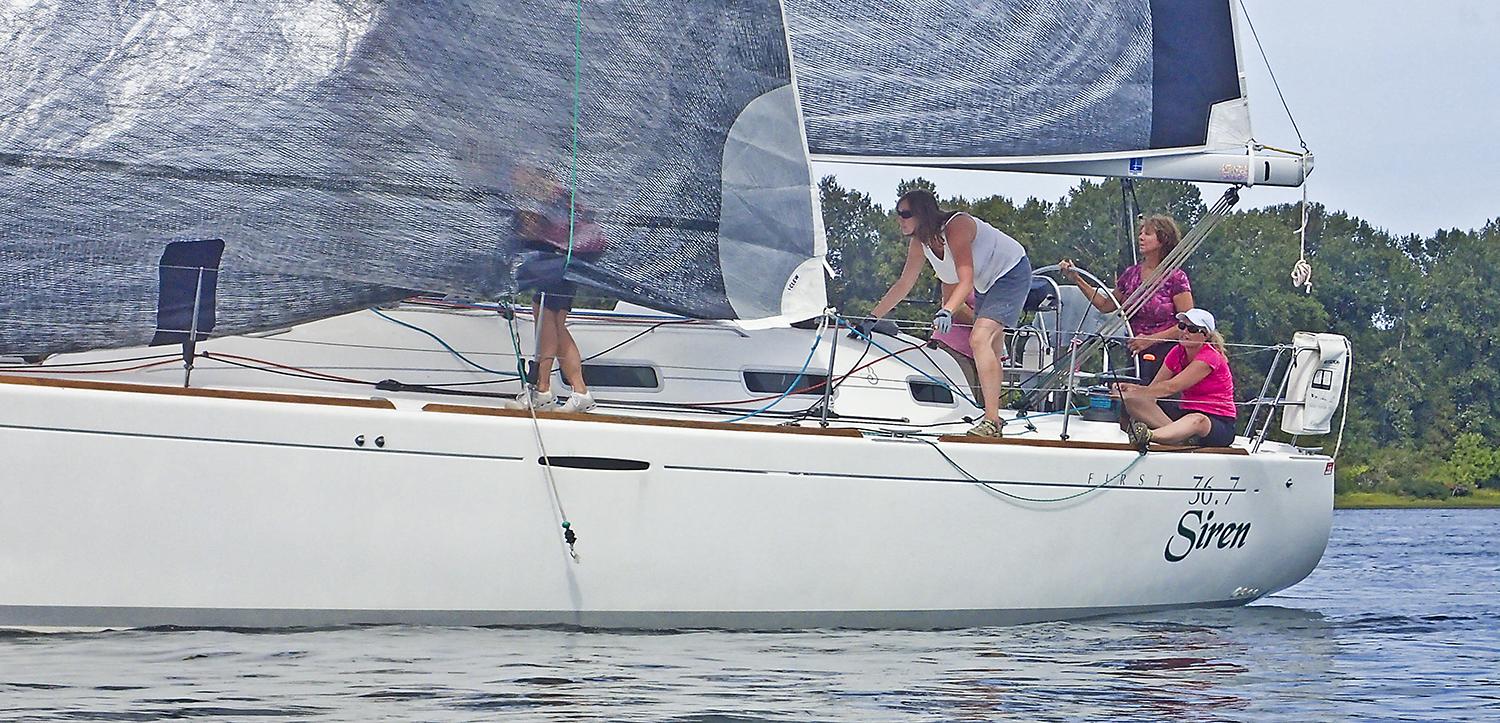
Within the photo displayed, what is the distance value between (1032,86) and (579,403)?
3.00 m

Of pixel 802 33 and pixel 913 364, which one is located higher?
pixel 802 33

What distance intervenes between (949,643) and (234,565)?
2688 mm

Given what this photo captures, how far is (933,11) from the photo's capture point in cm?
849

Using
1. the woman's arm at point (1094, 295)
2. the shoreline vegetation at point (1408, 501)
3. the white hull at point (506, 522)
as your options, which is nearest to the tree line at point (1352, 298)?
the shoreline vegetation at point (1408, 501)

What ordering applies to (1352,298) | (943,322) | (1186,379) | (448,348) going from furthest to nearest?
(1352,298)
(1186,379)
(448,348)
(943,322)

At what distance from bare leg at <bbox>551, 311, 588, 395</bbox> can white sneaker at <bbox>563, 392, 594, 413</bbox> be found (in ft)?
0.34

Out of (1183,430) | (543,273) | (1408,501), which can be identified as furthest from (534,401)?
(1408,501)

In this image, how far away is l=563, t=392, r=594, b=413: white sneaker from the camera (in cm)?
687

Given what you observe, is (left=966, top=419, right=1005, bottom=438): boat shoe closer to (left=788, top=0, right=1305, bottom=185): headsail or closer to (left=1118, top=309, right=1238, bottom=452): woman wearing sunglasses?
(left=1118, top=309, right=1238, bottom=452): woman wearing sunglasses

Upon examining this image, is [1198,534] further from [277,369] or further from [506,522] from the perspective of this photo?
[277,369]

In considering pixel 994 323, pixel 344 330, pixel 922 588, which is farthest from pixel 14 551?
pixel 994 323

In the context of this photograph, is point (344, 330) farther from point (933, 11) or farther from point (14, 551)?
point (933, 11)

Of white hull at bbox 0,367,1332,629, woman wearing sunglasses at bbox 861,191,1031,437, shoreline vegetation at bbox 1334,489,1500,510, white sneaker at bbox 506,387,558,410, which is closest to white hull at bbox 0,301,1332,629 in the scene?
white hull at bbox 0,367,1332,629

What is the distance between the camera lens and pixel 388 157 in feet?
21.6
